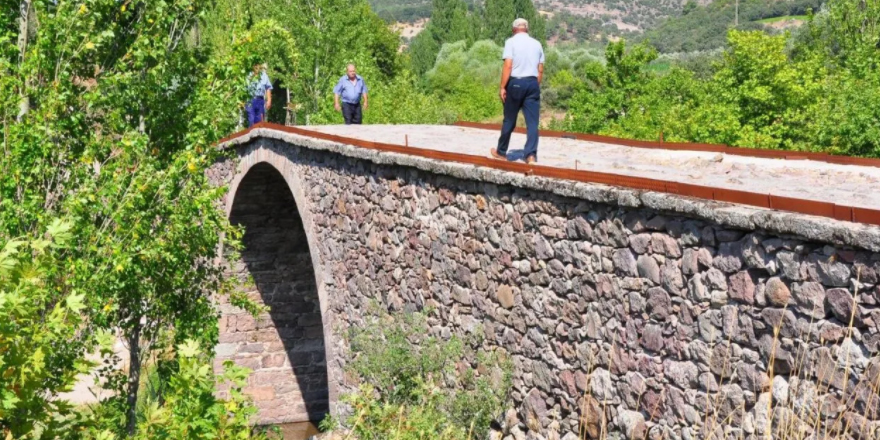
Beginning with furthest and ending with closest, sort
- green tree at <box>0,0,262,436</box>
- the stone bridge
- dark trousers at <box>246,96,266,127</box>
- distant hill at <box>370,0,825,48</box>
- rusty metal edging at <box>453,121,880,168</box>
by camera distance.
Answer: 1. distant hill at <box>370,0,825,48</box>
2. dark trousers at <box>246,96,266,127</box>
3. green tree at <box>0,0,262,436</box>
4. rusty metal edging at <box>453,121,880,168</box>
5. the stone bridge

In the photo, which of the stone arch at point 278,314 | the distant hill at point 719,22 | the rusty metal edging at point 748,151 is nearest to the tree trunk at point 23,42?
the rusty metal edging at point 748,151

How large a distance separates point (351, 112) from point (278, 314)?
4.88 metres

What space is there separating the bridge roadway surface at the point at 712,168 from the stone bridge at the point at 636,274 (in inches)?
1.2

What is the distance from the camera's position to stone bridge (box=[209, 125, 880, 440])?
4023mm

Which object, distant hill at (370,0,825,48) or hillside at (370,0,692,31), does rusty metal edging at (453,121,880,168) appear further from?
hillside at (370,0,692,31)

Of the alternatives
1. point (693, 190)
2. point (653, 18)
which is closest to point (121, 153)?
point (693, 190)

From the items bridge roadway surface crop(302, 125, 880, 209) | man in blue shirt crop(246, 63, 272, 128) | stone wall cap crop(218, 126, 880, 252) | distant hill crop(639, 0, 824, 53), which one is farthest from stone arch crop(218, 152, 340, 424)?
distant hill crop(639, 0, 824, 53)

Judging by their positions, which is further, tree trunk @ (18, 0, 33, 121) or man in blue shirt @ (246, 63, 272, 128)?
man in blue shirt @ (246, 63, 272, 128)

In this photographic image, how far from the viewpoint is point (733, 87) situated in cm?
1508

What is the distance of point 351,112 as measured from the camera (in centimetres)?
1452

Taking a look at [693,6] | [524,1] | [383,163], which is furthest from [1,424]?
[693,6]

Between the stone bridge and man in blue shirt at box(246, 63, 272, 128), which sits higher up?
man in blue shirt at box(246, 63, 272, 128)

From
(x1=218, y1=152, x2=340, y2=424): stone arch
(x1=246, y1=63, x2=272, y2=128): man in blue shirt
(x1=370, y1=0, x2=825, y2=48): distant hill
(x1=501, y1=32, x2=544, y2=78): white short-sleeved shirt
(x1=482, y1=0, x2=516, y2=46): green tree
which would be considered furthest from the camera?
(x1=370, y1=0, x2=825, y2=48): distant hill

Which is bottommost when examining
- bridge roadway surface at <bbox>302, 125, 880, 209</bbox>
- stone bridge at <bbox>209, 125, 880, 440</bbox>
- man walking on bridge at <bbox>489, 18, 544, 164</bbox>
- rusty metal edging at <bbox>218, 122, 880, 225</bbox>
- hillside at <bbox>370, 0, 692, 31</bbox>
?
stone bridge at <bbox>209, 125, 880, 440</bbox>
